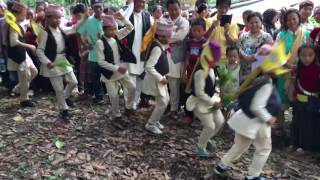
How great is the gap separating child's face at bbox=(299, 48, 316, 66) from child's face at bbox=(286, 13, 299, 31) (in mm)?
582

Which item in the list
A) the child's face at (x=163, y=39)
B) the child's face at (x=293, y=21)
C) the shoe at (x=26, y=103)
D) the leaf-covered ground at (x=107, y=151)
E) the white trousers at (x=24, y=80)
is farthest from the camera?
the shoe at (x=26, y=103)

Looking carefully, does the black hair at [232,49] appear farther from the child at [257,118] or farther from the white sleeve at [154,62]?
the child at [257,118]

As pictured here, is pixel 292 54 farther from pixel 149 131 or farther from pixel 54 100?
pixel 54 100

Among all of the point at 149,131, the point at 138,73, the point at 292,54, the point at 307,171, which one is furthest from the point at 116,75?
the point at 307,171

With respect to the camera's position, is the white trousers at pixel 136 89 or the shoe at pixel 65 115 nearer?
the shoe at pixel 65 115

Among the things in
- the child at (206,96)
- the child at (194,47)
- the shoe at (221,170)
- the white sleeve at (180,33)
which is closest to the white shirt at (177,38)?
the white sleeve at (180,33)

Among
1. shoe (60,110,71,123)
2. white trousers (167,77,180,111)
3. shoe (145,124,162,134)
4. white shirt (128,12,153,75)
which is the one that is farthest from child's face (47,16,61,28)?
shoe (145,124,162,134)

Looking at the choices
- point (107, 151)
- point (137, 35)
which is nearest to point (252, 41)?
point (137, 35)

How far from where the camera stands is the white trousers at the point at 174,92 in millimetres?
5983

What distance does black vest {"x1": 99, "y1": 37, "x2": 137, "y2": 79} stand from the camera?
550cm

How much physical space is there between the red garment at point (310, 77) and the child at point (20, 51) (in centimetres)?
392

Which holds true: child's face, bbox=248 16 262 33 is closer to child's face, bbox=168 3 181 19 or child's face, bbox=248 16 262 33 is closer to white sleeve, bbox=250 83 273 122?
child's face, bbox=168 3 181 19

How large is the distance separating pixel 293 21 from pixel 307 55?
0.67m

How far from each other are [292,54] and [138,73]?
2.28 meters
